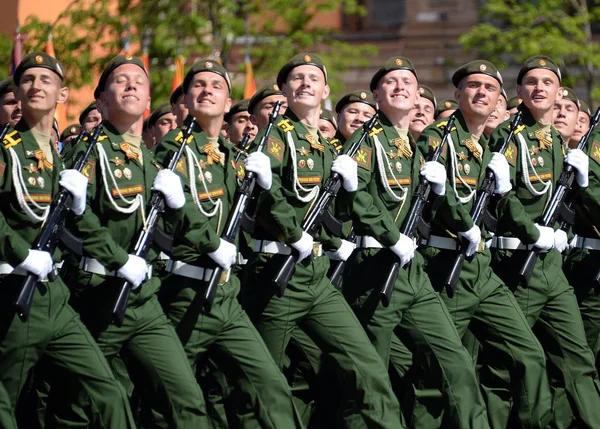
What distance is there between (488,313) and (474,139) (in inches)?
42.0

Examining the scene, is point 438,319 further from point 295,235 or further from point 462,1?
point 462,1

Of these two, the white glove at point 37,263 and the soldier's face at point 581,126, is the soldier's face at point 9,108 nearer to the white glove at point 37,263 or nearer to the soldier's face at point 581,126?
the white glove at point 37,263

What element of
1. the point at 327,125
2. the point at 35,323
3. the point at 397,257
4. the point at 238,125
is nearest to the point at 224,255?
the point at 35,323

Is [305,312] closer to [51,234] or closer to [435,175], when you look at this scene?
[435,175]

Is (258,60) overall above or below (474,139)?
above

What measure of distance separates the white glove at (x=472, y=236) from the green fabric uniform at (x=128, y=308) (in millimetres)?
2030

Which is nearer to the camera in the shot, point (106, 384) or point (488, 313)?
point (106, 384)

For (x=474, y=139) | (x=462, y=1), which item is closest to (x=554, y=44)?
(x=462, y=1)

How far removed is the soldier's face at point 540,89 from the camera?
8.74 metres

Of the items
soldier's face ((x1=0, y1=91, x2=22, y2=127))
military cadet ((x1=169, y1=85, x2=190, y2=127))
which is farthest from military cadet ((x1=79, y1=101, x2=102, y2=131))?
soldier's face ((x1=0, y1=91, x2=22, y2=127))

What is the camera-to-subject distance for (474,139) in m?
8.47

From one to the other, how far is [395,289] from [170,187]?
157 centimetres

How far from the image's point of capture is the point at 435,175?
8000 mm

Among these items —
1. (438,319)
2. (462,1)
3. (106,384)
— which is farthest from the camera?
(462,1)
